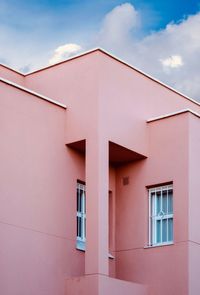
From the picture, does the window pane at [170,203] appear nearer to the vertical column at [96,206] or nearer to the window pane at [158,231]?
the window pane at [158,231]

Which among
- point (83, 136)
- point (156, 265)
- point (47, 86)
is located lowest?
point (156, 265)

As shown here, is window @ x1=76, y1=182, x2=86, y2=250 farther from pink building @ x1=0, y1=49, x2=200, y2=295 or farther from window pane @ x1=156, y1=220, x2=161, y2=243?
window pane @ x1=156, y1=220, x2=161, y2=243

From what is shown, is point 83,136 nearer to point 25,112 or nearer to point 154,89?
point 25,112

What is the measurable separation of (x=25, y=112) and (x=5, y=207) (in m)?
2.54

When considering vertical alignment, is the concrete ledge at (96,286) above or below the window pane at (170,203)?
below

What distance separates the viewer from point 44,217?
67.8 feet

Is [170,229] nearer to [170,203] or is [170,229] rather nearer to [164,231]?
[164,231]

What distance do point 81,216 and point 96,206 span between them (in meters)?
1.47

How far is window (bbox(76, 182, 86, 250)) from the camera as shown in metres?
21.9

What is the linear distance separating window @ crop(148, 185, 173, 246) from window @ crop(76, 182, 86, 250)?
1.76 m

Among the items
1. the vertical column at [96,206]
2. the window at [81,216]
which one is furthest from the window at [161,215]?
the vertical column at [96,206]

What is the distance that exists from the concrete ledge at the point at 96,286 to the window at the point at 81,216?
4.37 feet

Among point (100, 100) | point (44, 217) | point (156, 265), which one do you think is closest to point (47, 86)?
point (100, 100)

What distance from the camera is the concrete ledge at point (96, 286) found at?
66.3ft
